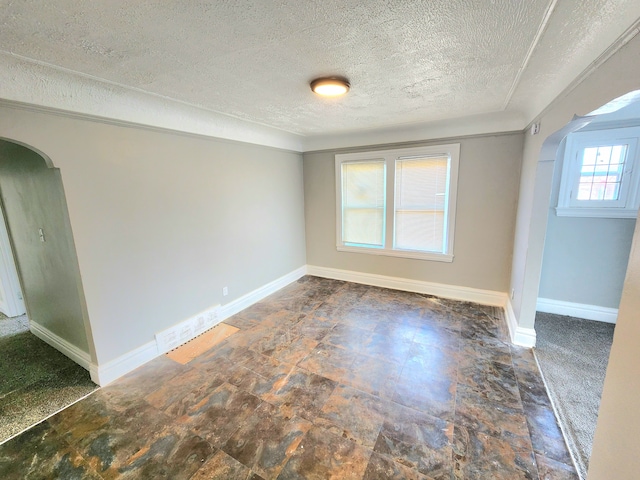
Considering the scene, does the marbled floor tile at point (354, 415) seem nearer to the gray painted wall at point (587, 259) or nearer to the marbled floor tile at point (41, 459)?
the marbled floor tile at point (41, 459)

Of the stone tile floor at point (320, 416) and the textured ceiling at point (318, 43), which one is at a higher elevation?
the textured ceiling at point (318, 43)

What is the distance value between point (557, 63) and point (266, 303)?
3711 mm

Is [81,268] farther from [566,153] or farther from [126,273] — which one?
[566,153]

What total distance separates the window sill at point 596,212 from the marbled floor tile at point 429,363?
2.20 m

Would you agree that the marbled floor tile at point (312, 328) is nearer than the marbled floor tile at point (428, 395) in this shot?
No

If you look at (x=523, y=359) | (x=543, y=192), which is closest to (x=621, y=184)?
(x=543, y=192)

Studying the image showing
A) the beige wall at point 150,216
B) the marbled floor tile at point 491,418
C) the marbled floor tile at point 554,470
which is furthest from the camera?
the beige wall at point 150,216

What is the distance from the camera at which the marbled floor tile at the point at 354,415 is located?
1.75 m

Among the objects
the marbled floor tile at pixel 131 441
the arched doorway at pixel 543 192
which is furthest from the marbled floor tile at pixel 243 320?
the arched doorway at pixel 543 192

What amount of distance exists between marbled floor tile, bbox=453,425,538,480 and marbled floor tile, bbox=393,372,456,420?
0.63ft

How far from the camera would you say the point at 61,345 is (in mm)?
2688

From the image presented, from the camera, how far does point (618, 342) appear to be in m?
1.00

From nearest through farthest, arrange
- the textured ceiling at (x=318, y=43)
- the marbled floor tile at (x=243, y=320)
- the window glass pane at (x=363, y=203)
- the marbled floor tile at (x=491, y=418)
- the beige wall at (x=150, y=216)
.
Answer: the textured ceiling at (x=318, y=43), the marbled floor tile at (x=491, y=418), the beige wall at (x=150, y=216), the marbled floor tile at (x=243, y=320), the window glass pane at (x=363, y=203)

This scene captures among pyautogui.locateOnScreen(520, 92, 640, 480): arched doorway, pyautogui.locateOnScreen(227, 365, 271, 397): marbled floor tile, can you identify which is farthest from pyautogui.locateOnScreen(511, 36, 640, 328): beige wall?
pyautogui.locateOnScreen(227, 365, 271, 397): marbled floor tile
